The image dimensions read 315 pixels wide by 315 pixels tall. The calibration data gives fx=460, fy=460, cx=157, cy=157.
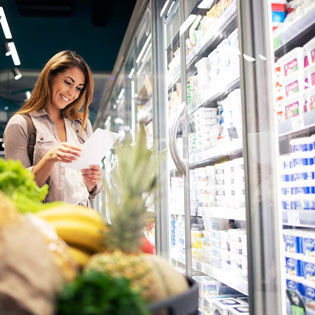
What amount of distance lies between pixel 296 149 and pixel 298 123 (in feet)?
0.62

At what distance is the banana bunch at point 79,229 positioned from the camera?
1.76ft

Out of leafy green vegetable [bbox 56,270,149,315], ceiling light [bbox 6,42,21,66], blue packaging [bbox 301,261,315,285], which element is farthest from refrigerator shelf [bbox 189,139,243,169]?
ceiling light [bbox 6,42,21,66]

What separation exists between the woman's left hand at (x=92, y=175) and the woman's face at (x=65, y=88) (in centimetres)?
30

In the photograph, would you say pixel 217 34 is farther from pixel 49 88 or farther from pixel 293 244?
pixel 293 244

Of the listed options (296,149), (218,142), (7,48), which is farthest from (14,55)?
(296,149)

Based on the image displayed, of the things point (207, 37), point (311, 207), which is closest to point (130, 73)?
point (207, 37)

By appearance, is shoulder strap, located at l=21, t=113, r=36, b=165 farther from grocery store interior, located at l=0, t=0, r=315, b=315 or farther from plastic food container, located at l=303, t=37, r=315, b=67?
plastic food container, located at l=303, t=37, r=315, b=67

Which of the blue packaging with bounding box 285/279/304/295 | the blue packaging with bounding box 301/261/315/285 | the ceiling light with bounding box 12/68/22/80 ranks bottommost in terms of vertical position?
the blue packaging with bounding box 285/279/304/295

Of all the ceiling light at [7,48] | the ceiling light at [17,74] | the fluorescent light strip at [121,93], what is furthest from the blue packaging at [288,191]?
the ceiling light at [17,74]

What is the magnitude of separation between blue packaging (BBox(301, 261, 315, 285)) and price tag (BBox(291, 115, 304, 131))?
1.92 ft

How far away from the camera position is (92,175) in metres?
1.92

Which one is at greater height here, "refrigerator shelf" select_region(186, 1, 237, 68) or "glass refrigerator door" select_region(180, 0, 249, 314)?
"refrigerator shelf" select_region(186, 1, 237, 68)

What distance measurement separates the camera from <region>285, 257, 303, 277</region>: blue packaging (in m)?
1.99

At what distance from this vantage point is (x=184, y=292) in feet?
1.64
